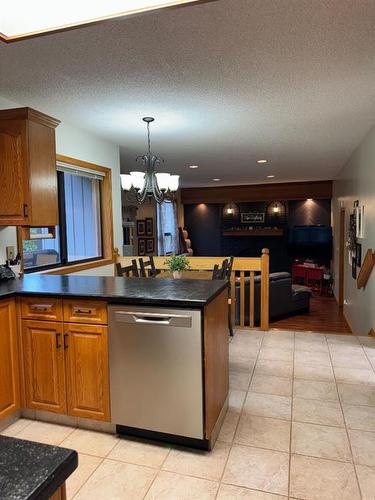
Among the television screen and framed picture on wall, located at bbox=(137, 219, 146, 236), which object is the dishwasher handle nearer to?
framed picture on wall, located at bbox=(137, 219, 146, 236)

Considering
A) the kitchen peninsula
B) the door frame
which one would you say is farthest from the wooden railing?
the door frame

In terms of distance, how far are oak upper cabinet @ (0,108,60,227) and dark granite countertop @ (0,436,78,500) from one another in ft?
→ 7.38

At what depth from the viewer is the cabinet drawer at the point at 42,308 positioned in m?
2.34

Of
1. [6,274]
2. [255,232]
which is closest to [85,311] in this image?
[6,274]

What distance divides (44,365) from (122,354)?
598 millimetres

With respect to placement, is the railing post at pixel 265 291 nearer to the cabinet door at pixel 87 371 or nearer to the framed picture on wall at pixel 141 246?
the cabinet door at pixel 87 371

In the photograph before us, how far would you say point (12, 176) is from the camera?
2.73 metres

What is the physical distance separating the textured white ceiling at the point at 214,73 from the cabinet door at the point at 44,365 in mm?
1835

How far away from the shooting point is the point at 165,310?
6.84 ft

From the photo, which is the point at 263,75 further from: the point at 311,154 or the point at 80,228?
the point at 311,154

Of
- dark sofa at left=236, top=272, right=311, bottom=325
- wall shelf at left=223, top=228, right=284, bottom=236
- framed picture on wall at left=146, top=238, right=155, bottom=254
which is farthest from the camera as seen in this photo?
wall shelf at left=223, top=228, right=284, bottom=236

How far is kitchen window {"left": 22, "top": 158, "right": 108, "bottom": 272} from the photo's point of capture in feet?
12.3

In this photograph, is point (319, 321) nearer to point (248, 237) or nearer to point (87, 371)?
point (248, 237)

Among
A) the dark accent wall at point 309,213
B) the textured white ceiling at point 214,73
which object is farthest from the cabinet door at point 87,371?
the dark accent wall at point 309,213
